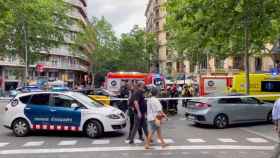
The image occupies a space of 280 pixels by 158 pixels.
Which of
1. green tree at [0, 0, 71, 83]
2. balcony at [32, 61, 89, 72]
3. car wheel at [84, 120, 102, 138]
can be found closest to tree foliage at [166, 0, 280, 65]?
car wheel at [84, 120, 102, 138]

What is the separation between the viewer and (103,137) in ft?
53.6

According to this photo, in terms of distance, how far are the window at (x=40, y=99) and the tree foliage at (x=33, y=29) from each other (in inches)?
1598

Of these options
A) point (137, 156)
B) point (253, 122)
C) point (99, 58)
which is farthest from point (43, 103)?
point (99, 58)

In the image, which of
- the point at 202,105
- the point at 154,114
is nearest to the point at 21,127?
the point at 154,114

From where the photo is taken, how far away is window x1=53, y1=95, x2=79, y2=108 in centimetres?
1630

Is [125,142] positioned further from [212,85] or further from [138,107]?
[212,85]

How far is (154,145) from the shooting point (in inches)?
563

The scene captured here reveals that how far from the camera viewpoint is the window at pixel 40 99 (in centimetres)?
1656

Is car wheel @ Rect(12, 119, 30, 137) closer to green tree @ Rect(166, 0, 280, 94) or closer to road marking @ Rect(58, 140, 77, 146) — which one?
road marking @ Rect(58, 140, 77, 146)

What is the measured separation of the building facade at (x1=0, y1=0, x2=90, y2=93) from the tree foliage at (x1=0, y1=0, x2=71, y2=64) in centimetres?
825

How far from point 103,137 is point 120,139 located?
2.49 ft

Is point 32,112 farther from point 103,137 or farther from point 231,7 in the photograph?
point 231,7

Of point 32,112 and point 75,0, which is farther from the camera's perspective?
point 75,0

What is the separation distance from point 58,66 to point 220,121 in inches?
2885
